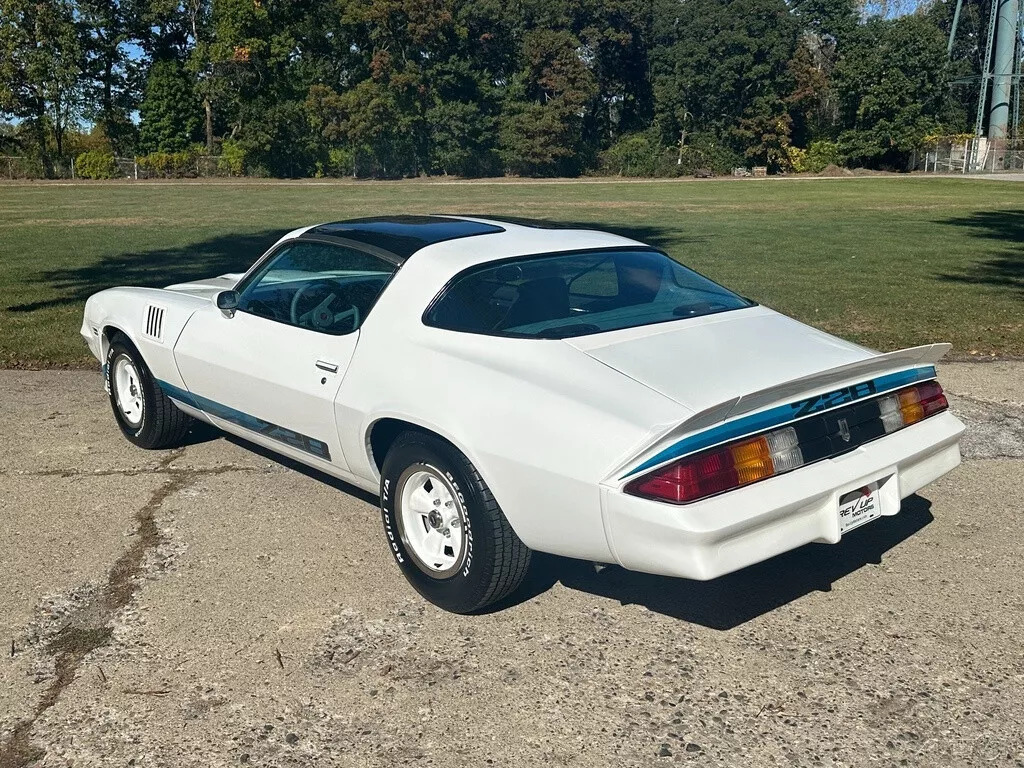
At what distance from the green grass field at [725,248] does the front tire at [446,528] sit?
5.78m

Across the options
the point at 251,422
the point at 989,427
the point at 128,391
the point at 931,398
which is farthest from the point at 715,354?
the point at 128,391

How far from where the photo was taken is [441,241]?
4488 millimetres

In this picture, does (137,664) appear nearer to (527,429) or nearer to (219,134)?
(527,429)

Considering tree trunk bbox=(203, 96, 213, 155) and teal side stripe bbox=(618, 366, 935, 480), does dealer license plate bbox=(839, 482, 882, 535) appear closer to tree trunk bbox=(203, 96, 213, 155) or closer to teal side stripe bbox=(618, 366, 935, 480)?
teal side stripe bbox=(618, 366, 935, 480)

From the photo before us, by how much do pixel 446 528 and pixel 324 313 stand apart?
1.32m

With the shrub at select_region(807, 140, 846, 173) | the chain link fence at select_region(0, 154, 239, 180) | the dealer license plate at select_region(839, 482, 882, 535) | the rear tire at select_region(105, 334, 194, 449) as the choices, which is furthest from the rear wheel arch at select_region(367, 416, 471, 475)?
the chain link fence at select_region(0, 154, 239, 180)

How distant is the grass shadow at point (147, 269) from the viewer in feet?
42.7

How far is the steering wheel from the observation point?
14.8ft

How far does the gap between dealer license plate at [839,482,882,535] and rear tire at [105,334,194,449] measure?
3766 millimetres

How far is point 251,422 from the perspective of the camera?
16.1 ft

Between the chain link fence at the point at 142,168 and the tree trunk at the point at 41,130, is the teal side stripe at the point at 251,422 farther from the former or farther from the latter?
the tree trunk at the point at 41,130

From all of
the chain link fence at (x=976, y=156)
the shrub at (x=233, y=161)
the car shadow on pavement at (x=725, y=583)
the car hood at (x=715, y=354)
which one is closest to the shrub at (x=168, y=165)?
the shrub at (x=233, y=161)

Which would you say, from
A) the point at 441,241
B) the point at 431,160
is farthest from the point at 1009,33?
the point at 441,241

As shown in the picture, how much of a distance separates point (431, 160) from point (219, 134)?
17210 mm
